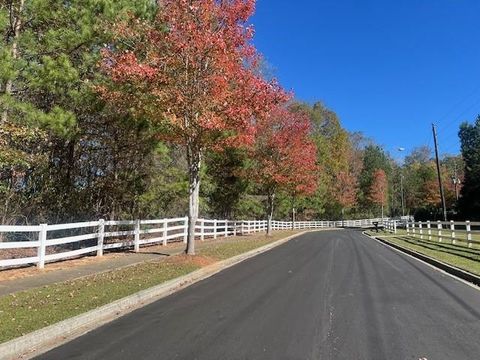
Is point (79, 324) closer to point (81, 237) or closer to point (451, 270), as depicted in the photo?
point (81, 237)

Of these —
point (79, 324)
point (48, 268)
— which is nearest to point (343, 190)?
point (48, 268)

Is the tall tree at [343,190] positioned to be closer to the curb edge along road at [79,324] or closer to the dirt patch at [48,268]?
the dirt patch at [48,268]

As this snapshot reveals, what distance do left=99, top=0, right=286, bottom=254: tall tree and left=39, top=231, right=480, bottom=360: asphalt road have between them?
5615 millimetres

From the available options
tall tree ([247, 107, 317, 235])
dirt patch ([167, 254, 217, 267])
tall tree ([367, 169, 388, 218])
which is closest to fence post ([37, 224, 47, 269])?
dirt patch ([167, 254, 217, 267])

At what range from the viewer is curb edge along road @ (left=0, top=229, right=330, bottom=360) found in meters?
6.82

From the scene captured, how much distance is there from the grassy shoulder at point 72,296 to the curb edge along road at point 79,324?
16 cm

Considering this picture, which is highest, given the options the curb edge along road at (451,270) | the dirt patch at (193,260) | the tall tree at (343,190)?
the tall tree at (343,190)

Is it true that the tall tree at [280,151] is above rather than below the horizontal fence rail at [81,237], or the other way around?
above

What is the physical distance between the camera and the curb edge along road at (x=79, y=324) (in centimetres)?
682

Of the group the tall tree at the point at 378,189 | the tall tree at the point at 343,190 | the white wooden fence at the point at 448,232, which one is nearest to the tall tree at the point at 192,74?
the white wooden fence at the point at 448,232

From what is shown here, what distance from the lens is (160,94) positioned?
16281mm

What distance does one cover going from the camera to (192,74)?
56.0 feet

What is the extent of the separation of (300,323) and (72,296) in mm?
4570

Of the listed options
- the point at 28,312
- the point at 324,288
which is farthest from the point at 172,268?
the point at 28,312
